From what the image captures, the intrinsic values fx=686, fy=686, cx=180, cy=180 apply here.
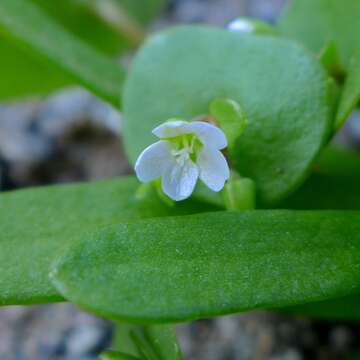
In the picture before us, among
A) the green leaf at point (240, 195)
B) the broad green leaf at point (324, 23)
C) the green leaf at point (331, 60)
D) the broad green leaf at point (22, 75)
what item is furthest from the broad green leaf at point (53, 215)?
the broad green leaf at point (22, 75)

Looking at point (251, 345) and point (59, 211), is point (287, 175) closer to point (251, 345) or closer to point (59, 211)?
point (59, 211)

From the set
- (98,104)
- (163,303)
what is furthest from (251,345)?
(98,104)

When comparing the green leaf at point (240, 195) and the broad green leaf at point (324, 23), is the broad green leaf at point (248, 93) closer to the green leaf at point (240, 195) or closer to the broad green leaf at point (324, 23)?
the green leaf at point (240, 195)

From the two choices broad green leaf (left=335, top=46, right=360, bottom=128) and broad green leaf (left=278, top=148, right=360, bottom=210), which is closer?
broad green leaf (left=335, top=46, right=360, bottom=128)

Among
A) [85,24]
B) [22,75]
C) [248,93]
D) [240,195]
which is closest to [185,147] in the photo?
[240,195]

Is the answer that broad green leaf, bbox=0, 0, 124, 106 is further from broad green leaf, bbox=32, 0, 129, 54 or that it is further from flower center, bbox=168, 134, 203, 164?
broad green leaf, bbox=32, 0, 129, 54

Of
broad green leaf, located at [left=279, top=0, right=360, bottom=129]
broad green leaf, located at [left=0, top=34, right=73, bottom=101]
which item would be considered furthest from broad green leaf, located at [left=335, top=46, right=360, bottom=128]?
broad green leaf, located at [left=0, top=34, right=73, bottom=101]

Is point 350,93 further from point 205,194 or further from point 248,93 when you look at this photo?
point 205,194

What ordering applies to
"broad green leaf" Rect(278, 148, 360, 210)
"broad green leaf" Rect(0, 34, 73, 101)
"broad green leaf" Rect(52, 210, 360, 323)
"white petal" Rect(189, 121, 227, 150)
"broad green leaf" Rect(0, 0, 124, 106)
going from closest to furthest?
"broad green leaf" Rect(52, 210, 360, 323)
"white petal" Rect(189, 121, 227, 150)
"broad green leaf" Rect(278, 148, 360, 210)
"broad green leaf" Rect(0, 0, 124, 106)
"broad green leaf" Rect(0, 34, 73, 101)
